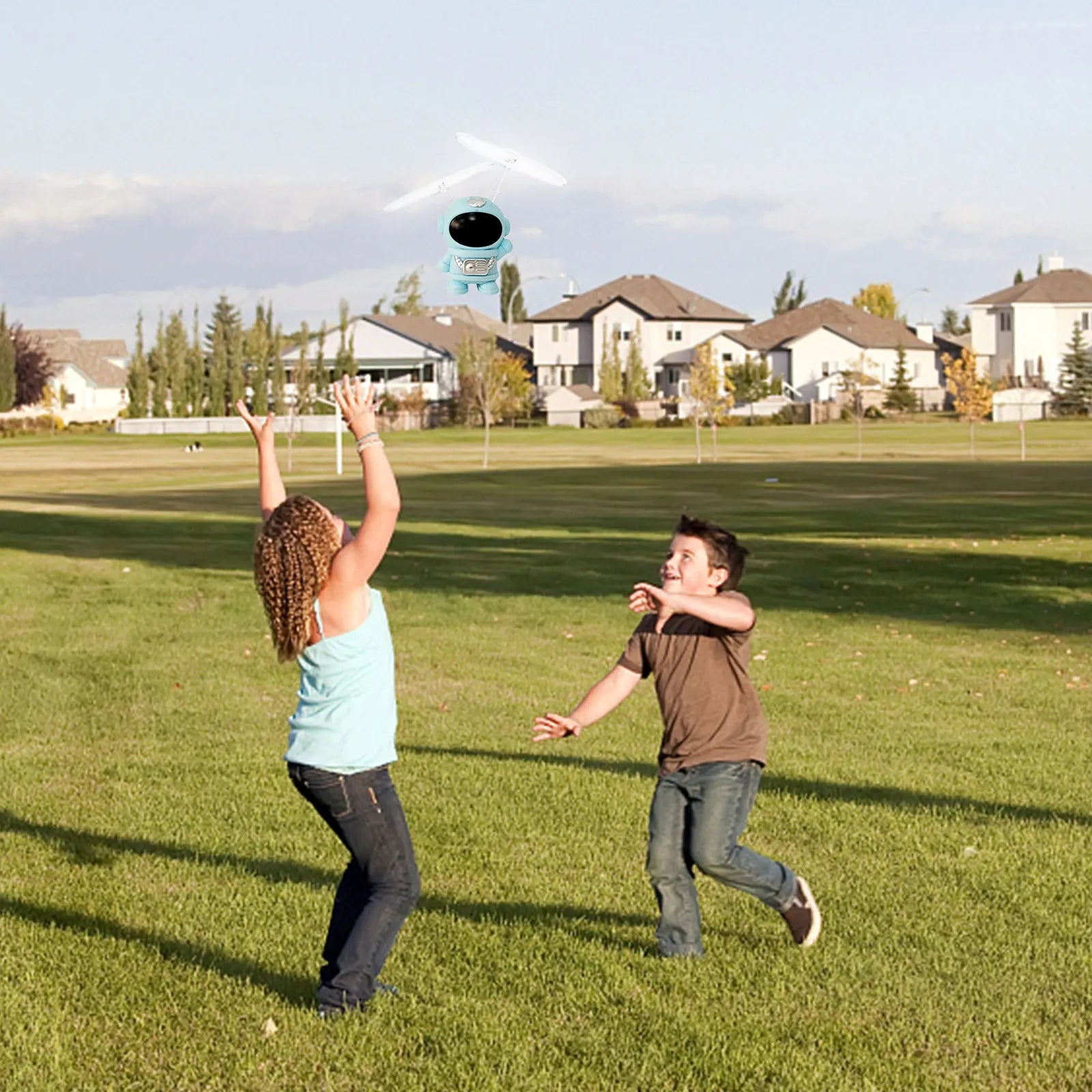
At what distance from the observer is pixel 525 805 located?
9.20 m

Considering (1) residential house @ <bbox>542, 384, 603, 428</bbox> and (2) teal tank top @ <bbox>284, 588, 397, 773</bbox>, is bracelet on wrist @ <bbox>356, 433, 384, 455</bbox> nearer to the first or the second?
(2) teal tank top @ <bbox>284, 588, 397, 773</bbox>

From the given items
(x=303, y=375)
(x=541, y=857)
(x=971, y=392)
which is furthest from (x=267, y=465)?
(x=303, y=375)

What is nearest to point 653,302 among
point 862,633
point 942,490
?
point 942,490

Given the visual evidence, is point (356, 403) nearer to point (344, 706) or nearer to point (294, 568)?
point (294, 568)

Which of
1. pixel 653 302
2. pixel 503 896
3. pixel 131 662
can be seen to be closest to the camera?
pixel 503 896

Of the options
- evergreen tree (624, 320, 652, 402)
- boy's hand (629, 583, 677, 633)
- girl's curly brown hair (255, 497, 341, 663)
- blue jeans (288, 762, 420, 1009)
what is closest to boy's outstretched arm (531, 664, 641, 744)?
boy's hand (629, 583, 677, 633)

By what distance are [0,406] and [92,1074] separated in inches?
4854

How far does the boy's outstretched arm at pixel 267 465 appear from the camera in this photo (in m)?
6.34

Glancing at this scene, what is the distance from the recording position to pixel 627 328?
5271 inches

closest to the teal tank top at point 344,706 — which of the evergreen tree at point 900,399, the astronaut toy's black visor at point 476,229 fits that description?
the astronaut toy's black visor at point 476,229

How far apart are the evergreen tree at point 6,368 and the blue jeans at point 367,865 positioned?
4702 inches

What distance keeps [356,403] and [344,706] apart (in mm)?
998

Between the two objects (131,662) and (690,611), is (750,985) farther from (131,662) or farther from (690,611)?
(131,662)

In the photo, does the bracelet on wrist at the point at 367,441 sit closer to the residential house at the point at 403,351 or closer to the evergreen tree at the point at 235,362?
the evergreen tree at the point at 235,362
